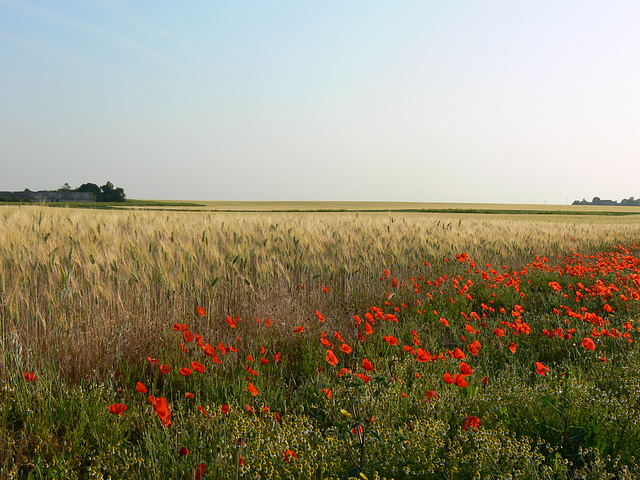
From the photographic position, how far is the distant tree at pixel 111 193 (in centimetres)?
5728

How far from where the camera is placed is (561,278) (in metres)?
6.52

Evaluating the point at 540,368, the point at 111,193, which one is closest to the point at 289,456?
the point at 540,368

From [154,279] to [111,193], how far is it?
6117cm

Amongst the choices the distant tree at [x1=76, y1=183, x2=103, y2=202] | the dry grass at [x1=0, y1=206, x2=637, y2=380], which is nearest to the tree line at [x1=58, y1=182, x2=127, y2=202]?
the distant tree at [x1=76, y1=183, x2=103, y2=202]

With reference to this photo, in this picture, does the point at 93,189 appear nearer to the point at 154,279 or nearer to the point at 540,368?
the point at 154,279

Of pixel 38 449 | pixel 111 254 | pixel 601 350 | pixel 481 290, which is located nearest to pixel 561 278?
pixel 481 290

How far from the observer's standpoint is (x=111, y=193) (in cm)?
5775

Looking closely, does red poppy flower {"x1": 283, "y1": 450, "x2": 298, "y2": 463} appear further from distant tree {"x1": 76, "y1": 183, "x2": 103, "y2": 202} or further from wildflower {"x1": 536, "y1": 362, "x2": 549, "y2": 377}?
→ distant tree {"x1": 76, "y1": 183, "x2": 103, "y2": 202}

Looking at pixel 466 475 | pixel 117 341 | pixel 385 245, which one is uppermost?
pixel 385 245

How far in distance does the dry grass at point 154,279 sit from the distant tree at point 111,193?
5738 cm

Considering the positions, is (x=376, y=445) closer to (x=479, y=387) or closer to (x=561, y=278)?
(x=479, y=387)

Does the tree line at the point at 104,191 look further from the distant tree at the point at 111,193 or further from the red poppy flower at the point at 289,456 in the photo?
the red poppy flower at the point at 289,456

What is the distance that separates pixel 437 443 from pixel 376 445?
0.31 metres

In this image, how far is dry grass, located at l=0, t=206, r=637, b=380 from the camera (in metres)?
2.78
